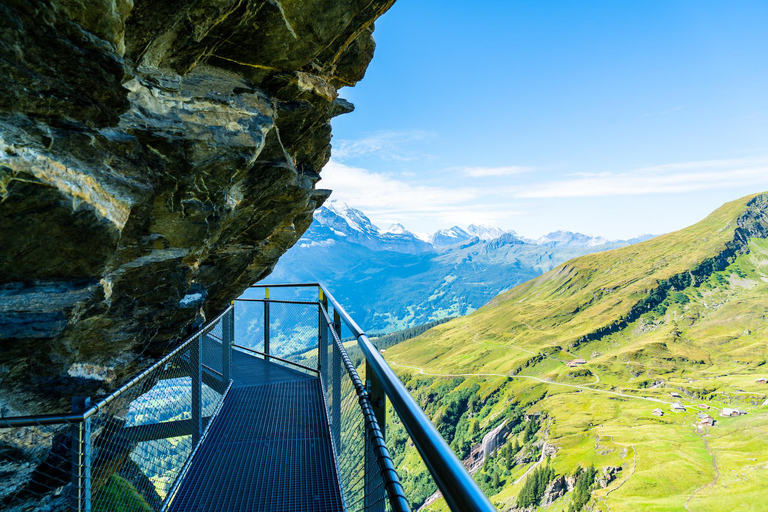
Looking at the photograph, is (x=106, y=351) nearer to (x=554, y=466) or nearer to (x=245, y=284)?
(x=245, y=284)

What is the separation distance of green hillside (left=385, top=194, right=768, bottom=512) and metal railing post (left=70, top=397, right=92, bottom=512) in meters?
96.3

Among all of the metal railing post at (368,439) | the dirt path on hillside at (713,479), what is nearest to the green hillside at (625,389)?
the dirt path on hillside at (713,479)

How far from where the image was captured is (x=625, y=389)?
133 meters

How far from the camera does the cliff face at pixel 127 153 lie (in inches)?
135

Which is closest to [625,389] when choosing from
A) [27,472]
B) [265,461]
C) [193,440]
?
[265,461]

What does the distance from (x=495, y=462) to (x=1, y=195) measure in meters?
130

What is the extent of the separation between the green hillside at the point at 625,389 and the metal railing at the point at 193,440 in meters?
92.9

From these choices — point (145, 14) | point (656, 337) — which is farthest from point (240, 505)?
point (656, 337)

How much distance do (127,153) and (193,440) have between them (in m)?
3.53

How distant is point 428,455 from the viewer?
1.20 meters

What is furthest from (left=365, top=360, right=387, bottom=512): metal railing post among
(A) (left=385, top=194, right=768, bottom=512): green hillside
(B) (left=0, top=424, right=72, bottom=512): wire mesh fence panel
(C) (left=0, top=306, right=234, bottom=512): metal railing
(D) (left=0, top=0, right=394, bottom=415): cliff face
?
(A) (left=385, top=194, right=768, bottom=512): green hillside

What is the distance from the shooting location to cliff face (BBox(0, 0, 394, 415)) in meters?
3.42

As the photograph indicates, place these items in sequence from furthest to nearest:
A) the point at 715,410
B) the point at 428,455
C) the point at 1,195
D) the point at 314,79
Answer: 1. the point at 715,410
2. the point at 314,79
3. the point at 1,195
4. the point at 428,455

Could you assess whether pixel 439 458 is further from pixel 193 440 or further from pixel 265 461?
pixel 193 440
